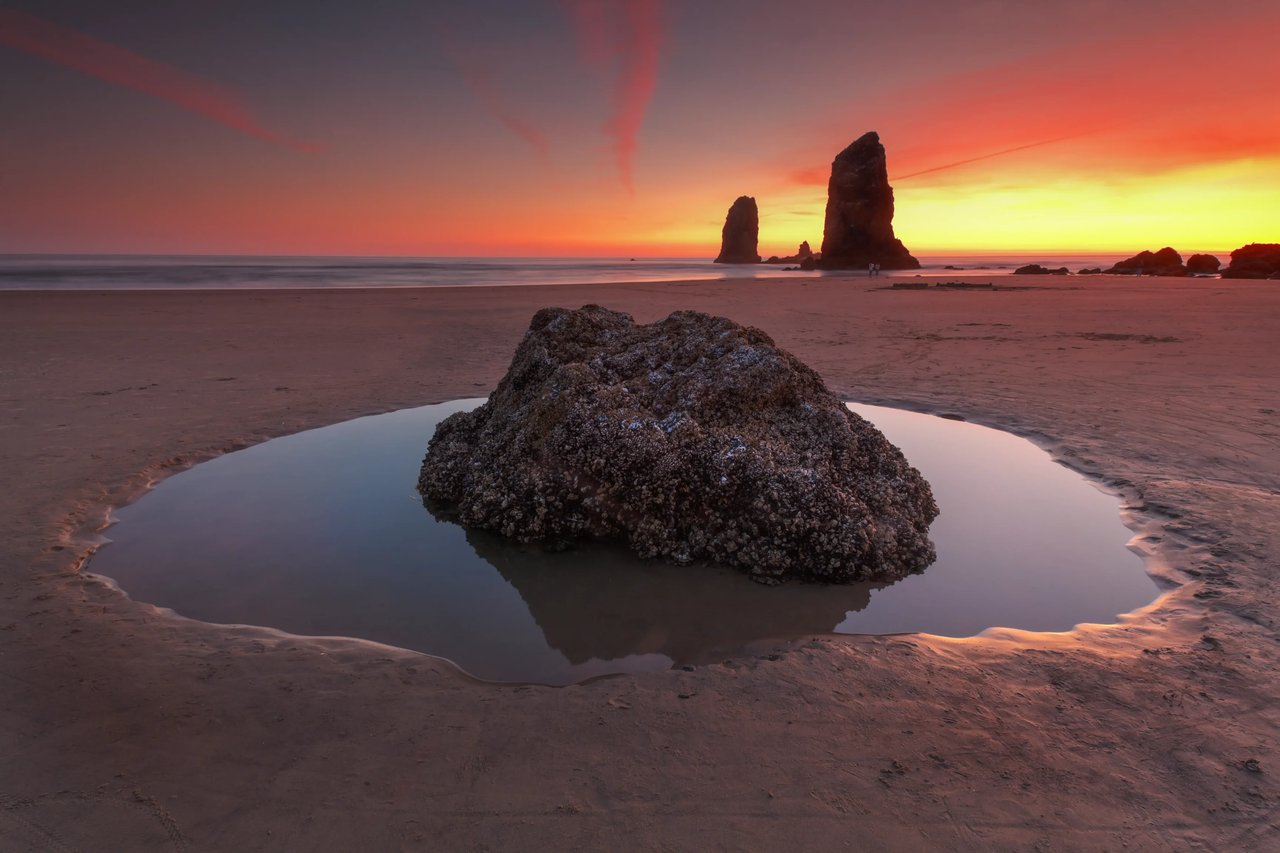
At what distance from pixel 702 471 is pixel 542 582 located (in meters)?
1.30

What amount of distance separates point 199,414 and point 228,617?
531cm

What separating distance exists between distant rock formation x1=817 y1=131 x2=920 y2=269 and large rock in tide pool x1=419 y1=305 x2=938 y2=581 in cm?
7363

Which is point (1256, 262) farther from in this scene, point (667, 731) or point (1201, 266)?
point (667, 731)

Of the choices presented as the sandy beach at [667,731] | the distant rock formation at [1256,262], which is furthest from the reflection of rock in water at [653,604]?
the distant rock formation at [1256,262]

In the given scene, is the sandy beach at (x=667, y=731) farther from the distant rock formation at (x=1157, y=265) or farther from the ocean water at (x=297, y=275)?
the distant rock formation at (x=1157, y=265)

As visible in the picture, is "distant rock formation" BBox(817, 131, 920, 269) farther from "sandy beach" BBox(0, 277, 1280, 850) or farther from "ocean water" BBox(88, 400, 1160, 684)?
"sandy beach" BBox(0, 277, 1280, 850)

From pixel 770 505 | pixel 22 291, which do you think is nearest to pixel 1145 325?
pixel 770 505

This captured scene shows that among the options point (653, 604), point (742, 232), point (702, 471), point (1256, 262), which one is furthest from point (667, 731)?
point (742, 232)

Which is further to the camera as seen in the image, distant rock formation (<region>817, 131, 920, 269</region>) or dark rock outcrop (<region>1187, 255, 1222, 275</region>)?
distant rock formation (<region>817, 131, 920, 269</region>)

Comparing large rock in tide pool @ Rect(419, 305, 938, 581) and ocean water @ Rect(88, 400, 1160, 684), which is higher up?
large rock in tide pool @ Rect(419, 305, 938, 581)

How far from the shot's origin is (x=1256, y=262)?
38.5m

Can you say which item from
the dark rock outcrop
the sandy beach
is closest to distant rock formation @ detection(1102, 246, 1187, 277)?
the dark rock outcrop

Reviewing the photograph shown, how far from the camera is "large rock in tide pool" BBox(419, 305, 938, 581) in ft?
13.6

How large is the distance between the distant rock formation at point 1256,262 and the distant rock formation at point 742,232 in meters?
81.1
